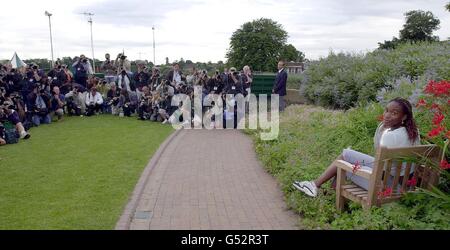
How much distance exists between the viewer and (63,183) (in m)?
6.59

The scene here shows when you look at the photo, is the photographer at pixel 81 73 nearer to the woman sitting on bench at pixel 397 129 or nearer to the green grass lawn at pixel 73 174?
the green grass lawn at pixel 73 174

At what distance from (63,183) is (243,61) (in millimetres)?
55892

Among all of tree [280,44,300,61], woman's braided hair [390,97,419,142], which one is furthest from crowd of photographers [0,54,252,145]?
tree [280,44,300,61]

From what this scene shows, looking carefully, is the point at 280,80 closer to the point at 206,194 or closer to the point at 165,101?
the point at 165,101

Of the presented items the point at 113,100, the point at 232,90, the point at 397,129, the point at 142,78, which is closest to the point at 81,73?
the point at 113,100

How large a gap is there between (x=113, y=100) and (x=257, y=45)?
161 feet

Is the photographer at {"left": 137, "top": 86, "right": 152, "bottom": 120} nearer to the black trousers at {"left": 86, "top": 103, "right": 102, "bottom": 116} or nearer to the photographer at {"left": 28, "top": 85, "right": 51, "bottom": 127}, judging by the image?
the black trousers at {"left": 86, "top": 103, "right": 102, "bottom": 116}

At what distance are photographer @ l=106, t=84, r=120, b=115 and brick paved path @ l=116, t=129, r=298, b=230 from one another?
19.9 feet

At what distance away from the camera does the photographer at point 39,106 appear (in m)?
12.8

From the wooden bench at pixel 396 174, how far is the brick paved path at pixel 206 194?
104 cm
